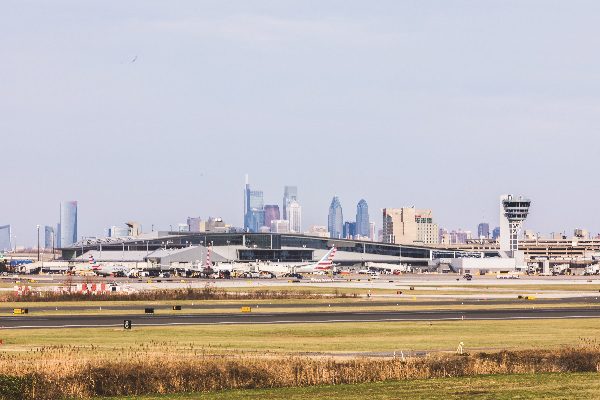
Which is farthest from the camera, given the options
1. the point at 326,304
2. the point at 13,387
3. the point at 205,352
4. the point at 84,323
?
the point at 326,304

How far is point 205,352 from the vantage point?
177ft

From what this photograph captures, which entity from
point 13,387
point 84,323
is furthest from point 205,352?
point 84,323

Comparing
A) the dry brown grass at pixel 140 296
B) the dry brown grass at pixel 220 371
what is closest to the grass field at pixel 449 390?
the dry brown grass at pixel 220 371

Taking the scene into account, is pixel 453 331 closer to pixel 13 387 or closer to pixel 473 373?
pixel 473 373

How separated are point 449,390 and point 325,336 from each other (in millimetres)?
28377

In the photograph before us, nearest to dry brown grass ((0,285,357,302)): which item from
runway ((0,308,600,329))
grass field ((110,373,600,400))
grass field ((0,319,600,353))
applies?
runway ((0,308,600,329))

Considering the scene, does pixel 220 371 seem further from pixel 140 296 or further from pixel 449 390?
pixel 140 296

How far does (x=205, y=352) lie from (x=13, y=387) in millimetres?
18775

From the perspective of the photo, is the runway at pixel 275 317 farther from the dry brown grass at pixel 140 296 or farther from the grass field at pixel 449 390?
the grass field at pixel 449 390

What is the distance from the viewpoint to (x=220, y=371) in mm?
41688

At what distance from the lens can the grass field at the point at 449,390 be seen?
35.7 m

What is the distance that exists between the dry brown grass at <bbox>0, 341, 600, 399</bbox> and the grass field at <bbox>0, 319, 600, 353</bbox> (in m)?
9.11

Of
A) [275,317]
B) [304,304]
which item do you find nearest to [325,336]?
[275,317]

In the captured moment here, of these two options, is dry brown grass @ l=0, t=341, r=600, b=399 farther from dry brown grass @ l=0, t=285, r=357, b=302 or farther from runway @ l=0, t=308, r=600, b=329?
dry brown grass @ l=0, t=285, r=357, b=302
